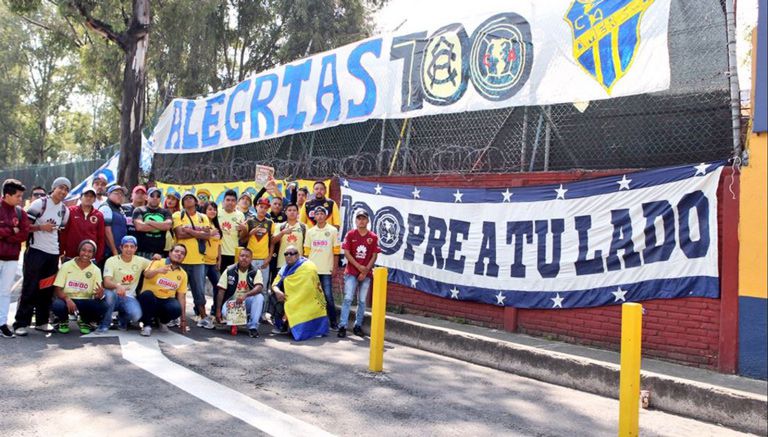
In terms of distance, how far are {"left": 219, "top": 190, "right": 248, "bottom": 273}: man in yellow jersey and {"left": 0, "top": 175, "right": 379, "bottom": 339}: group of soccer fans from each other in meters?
0.01

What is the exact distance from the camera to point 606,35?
23.0 ft

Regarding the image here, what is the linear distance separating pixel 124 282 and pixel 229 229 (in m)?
1.72

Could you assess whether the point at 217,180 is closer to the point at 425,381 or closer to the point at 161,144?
the point at 161,144

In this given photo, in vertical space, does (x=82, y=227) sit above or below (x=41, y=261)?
above

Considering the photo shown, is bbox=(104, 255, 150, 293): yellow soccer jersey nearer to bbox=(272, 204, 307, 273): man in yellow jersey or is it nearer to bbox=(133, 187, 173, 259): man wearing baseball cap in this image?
bbox=(133, 187, 173, 259): man wearing baseball cap

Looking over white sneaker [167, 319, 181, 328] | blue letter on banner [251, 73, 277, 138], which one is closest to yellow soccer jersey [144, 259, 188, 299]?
white sneaker [167, 319, 181, 328]

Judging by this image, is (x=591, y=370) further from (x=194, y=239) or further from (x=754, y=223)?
(x=194, y=239)

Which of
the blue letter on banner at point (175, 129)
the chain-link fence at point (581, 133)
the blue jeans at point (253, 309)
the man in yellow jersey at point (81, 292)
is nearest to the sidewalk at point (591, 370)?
the blue jeans at point (253, 309)

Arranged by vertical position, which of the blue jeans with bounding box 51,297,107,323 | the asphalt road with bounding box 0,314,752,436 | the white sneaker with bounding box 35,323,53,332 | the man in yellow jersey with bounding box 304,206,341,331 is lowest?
the asphalt road with bounding box 0,314,752,436

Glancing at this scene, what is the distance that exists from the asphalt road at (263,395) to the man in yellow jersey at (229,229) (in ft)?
6.63

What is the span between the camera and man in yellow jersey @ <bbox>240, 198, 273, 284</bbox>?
8.93 meters

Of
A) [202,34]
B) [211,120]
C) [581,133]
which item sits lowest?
[581,133]

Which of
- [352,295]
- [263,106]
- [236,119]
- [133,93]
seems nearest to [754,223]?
[352,295]

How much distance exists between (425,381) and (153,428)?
270 centimetres
